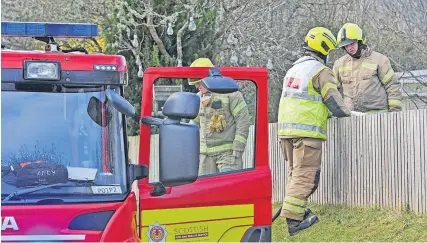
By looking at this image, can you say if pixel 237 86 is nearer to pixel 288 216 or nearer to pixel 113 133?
pixel 113 133

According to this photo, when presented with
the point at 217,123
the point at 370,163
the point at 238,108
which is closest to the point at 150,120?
the point at 217,123

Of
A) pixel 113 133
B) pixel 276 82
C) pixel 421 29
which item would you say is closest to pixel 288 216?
pixel 113 133

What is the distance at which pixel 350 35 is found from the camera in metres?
10.9

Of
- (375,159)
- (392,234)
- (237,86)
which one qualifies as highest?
(237,86)

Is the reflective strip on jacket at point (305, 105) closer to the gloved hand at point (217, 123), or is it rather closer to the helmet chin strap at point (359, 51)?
the helmet chin strap at point (359, 51)

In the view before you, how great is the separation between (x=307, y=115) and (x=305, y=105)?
11 cm

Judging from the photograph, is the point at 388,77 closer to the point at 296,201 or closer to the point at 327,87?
the point at 327,87

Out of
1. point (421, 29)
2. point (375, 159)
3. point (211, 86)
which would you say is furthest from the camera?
point (421, 29)

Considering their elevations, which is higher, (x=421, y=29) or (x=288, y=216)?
(x=421, y=29)

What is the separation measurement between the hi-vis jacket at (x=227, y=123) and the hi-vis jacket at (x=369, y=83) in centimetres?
386

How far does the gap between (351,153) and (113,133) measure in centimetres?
575

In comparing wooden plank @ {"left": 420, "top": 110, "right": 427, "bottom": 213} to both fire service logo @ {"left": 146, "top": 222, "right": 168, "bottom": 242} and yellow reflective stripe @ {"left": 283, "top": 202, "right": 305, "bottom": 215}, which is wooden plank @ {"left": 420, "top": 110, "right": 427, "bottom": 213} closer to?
yellow reflective stripe @ {"left": 283, "top": 202, "right": 305, "bottom": 215}

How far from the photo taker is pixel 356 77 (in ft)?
36.6

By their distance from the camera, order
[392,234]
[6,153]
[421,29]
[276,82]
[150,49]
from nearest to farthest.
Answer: [6,153]
[392,234]
[421,29]
[150,49]
[276,82]
